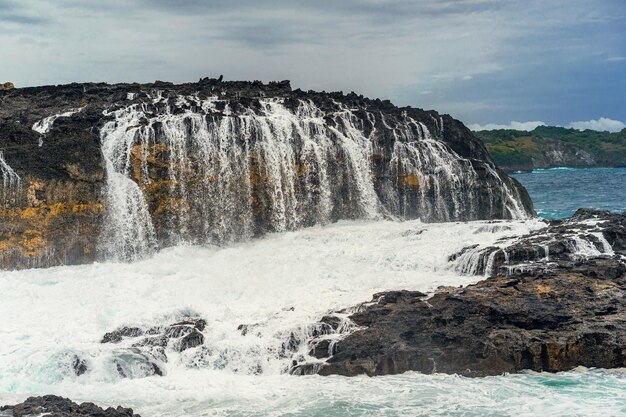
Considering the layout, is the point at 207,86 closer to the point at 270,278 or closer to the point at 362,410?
the point at 270,278

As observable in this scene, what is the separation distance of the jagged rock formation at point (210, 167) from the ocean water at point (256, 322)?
4.35ft

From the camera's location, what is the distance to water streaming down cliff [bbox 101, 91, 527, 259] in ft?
104

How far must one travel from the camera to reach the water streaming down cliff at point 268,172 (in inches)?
1243

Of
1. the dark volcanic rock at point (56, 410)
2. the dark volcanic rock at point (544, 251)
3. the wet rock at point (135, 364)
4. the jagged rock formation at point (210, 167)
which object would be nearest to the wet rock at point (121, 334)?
the wet rock at point (135, 364)

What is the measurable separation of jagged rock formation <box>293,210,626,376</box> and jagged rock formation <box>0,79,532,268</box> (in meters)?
12.2

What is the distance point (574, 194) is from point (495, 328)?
52564mm

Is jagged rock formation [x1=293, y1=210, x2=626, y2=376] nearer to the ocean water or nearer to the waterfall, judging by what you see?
the ocean water

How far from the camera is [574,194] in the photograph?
68.9 meters

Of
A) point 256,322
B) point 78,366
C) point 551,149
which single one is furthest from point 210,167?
point 551,149

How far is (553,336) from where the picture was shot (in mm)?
19062

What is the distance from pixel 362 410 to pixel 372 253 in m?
11.2

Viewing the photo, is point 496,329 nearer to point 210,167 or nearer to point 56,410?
point 56,410

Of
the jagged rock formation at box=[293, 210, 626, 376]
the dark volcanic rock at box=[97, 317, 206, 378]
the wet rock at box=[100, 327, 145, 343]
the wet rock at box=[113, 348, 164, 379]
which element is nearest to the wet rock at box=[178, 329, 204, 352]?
the dark volcanic rock at box=[97, 317, 206, 378]

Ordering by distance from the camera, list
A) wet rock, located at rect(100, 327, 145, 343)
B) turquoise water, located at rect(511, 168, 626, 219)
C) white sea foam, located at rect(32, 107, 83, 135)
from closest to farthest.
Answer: wet rock, located at rect(100, 327, 145, 343) → white sea foam, located at rect(32, 107, 83, 135) → turquoise water, located at rect(511, 168, 626, 219)
